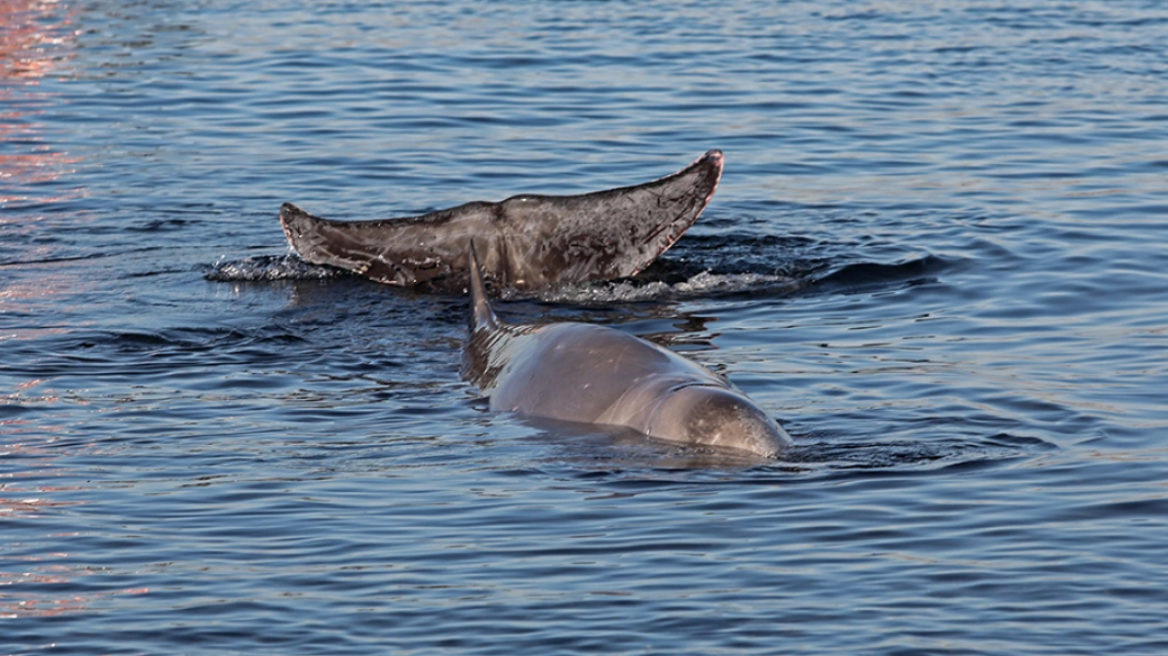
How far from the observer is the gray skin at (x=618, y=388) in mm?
8586

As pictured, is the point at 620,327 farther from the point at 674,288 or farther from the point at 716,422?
the point at 716,422

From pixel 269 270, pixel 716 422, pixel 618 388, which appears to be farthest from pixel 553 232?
pixel 716 422

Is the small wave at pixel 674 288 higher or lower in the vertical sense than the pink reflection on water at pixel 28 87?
lower

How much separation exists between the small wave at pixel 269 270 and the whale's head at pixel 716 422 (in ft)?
16.2

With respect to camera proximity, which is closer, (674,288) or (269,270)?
(674,288)

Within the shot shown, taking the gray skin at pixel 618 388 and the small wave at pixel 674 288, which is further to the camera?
the small wave at pixel 674 288

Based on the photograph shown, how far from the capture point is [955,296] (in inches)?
511

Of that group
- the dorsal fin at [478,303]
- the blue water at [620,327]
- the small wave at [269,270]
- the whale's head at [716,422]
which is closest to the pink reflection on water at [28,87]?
the blue water at [620,327]

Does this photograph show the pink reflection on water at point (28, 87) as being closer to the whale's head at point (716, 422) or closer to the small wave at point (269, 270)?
the small wave at point (269, 270)

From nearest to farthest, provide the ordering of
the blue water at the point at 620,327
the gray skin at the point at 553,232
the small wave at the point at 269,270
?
the blue water at the point at 620,327, the gray skin at the point at 553,232, the small wave at the point at 269,270

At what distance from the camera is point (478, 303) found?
11.2m

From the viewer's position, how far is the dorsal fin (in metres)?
11.0

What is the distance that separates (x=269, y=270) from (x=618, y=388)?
5.13m

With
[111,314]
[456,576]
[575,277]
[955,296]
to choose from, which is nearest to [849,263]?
[955,296]
